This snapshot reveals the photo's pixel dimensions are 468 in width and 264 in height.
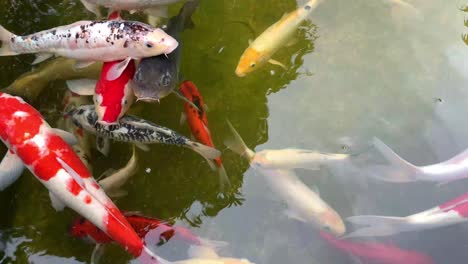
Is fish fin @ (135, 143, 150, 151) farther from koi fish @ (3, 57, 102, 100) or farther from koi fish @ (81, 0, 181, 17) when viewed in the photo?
koi fish @ (81, 0, 181, 17)

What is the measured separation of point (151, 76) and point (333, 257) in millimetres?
1521

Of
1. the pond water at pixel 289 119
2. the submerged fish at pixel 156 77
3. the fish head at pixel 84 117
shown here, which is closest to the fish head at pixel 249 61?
the pond water at pixel 289 119

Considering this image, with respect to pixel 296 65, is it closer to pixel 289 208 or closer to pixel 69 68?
pixel 289 208

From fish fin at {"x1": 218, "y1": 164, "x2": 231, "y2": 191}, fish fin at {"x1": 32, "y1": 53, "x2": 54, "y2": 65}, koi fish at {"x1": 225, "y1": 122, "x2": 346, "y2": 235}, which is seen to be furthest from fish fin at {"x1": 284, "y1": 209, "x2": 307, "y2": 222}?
fish fin at {"x1": 32, "y1": 53, "x2": 54, "y2": 65}

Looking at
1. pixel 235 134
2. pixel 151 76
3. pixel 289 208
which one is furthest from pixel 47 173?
pixel 289 208

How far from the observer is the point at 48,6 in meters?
3.71

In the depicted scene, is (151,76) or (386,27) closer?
(151,76)

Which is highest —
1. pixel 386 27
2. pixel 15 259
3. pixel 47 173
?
pixel 386 27

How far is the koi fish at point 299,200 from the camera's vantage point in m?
2.93

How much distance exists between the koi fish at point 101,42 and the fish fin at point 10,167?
699mm

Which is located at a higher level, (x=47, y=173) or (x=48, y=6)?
(x=48, y=6)

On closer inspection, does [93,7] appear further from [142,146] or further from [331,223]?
[331,223]

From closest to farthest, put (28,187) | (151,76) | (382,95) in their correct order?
(151,76)
(28,187)
(382,95)

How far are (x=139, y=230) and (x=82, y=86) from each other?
0.97 metres
